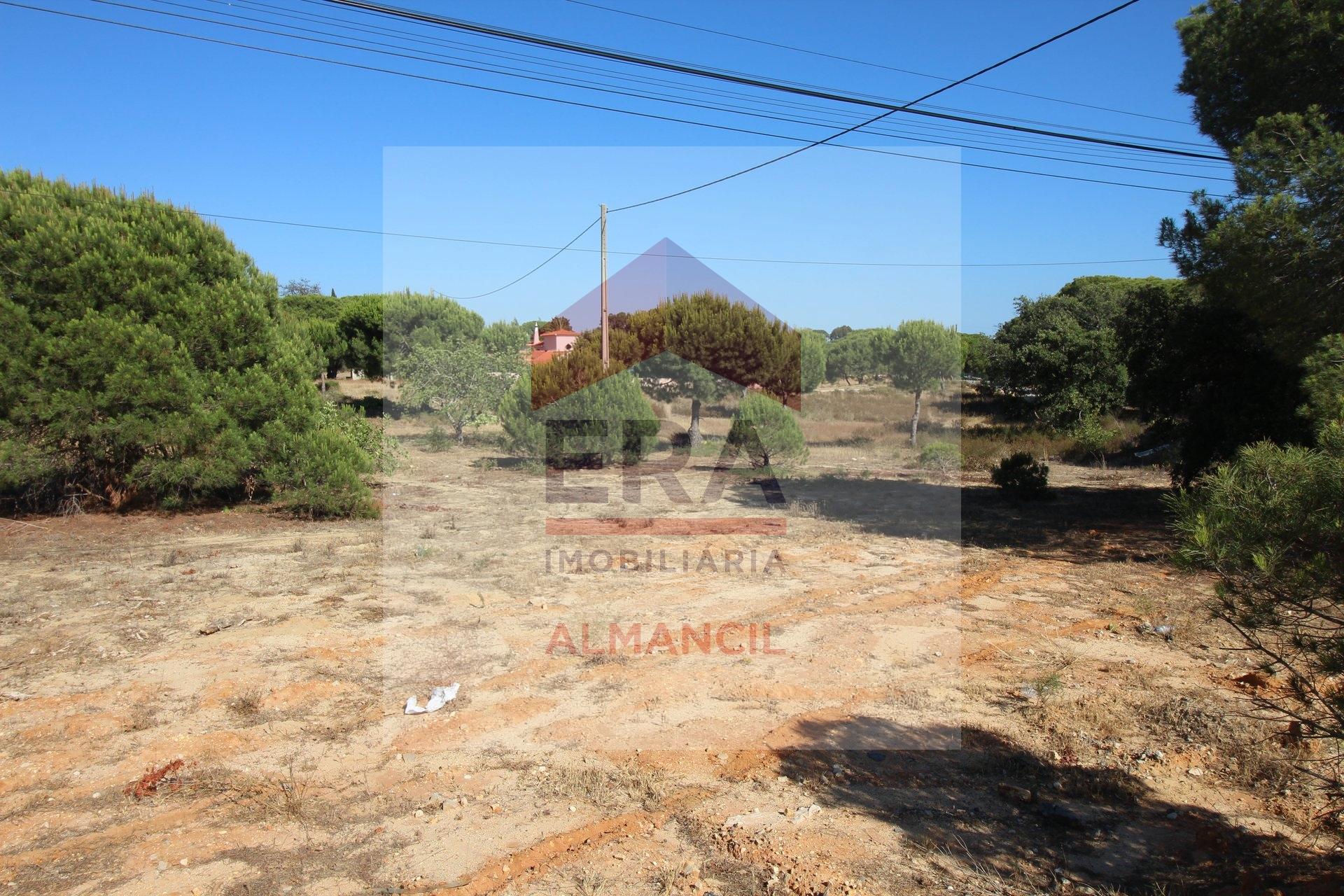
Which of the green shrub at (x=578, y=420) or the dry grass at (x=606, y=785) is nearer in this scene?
the dry grass at (x=606, y=785)

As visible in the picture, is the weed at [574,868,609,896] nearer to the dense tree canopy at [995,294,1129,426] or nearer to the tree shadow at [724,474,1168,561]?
the tree shadow at [724,474,1168,561]

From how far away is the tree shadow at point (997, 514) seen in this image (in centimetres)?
965

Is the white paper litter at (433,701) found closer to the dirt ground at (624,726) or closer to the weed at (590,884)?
the dirt ground at (624,726)

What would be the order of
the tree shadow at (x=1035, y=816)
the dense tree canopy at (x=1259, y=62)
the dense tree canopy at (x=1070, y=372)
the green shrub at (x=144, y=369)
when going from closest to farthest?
the tree shadow at (x=1035, y=816), the dense tree canopy at (x=1259, y=62), the green shrub at (x=144, y=369), the dense tree canopy at (x=1070, y=372)

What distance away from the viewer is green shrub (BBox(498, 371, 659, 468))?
50.0ft

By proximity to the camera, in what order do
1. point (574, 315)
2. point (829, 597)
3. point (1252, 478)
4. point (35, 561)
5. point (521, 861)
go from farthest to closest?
point (574, 315)
point (35, 561)
point (829, 597)
point (521, 861)
point (1252, 478)

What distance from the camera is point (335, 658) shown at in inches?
218

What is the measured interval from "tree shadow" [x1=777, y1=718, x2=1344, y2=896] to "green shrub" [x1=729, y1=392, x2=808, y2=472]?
1062cm

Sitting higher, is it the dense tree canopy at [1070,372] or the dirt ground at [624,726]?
the dense tree canopy at [1070,372]

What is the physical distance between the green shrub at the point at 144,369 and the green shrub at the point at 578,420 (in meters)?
4.79

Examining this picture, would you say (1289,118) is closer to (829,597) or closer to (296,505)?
(829,597)

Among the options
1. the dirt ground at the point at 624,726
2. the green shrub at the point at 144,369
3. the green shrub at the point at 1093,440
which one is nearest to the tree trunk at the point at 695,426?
the green shrub at the point at 1093,440

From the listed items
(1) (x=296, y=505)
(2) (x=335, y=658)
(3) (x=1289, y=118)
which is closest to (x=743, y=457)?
(1) (x=296, y=505)

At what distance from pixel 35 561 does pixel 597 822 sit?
7684mm
